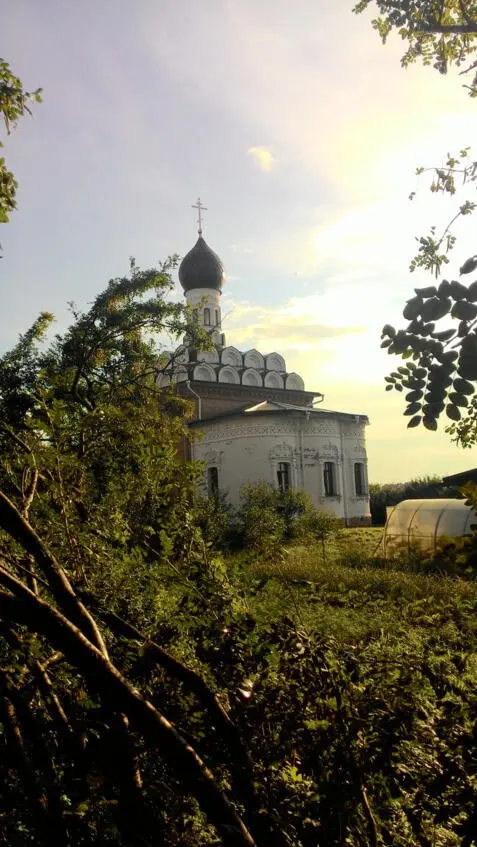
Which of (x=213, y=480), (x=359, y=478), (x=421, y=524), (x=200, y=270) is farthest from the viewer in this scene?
(x=200, y=270)

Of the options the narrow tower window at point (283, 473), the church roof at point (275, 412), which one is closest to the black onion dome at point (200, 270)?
the church roof at point (275, 412)

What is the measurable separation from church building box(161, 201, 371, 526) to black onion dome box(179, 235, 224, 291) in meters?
0.05

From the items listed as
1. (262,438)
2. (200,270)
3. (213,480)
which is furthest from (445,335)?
(200,270)

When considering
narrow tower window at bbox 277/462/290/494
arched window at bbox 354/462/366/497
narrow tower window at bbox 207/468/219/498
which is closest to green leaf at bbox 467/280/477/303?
narrow tower window at bbox 207/468/219/498

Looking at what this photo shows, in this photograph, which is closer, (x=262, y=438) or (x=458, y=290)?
(x=458, y=290)

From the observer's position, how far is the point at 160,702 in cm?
212

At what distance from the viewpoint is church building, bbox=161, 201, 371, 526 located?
26.2m

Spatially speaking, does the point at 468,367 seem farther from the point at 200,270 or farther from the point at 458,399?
the point at 200,270

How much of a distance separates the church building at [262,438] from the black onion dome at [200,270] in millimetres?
46

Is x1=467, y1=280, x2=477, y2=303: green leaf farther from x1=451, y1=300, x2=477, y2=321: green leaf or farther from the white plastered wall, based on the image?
the white plastered wall

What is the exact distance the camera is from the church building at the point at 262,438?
26250mm

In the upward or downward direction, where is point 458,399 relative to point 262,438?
downward

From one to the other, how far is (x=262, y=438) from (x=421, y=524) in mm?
10483

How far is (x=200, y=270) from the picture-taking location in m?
32.2
